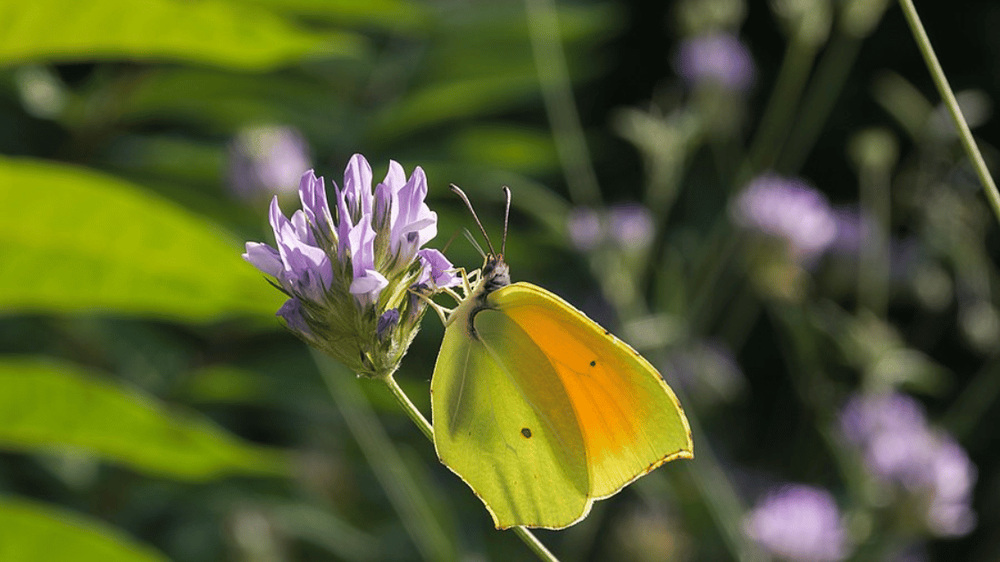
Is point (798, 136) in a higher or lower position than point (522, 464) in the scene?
lower

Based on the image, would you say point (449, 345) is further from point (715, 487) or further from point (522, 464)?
point (715, 487)

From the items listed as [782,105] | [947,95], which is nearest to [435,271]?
[947,95]

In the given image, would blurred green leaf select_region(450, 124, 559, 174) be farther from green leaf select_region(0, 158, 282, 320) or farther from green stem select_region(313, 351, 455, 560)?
green leaf select_region(0, 158, 282, 320)

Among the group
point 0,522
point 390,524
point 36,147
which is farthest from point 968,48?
point 0,522

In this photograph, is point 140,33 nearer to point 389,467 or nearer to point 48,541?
point 48,541

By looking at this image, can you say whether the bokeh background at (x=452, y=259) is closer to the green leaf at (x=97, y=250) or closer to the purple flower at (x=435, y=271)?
the green leaf at (x=97, y=250)

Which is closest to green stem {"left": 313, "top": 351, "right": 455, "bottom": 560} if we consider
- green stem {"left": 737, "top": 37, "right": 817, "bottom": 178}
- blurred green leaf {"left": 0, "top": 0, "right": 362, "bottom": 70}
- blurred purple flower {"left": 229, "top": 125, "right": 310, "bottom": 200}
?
blurred purple flower {"left": 229, "top": 125, "right": 310, "bottom": 200}
